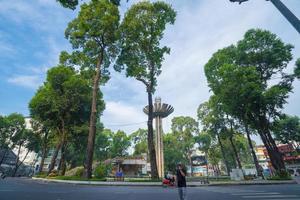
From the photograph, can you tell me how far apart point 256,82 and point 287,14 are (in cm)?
2000

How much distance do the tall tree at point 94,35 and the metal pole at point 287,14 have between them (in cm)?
1747

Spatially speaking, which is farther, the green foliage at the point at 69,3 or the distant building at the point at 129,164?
the distant building at the point at 129,164

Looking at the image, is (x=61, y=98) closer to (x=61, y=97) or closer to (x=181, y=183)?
(x=61, y=97)

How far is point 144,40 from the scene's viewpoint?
2411 cm

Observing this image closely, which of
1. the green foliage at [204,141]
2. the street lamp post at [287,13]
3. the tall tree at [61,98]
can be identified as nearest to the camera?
the street lamp post at [287,13]

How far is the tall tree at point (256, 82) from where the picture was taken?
23.7 m

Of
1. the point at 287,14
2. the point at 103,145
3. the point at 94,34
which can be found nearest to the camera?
the point at 287,14

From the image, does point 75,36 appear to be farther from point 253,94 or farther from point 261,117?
point 261,117

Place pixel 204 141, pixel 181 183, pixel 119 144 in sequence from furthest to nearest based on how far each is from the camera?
pixel 119 144
pixel 204 141
pixel 181 183

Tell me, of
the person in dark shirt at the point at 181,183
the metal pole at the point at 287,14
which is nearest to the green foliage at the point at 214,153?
the person in dark shirt at the point at 181,183

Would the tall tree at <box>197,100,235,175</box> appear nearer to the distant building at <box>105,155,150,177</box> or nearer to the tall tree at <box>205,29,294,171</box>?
the tall tree at <box>205,29,294,171</box>

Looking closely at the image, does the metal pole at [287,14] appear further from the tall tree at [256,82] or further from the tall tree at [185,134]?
the tall tree at [185,134]

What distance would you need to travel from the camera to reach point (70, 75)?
3016 centimetres

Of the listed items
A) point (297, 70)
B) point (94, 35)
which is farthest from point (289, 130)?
point (94, 35)
